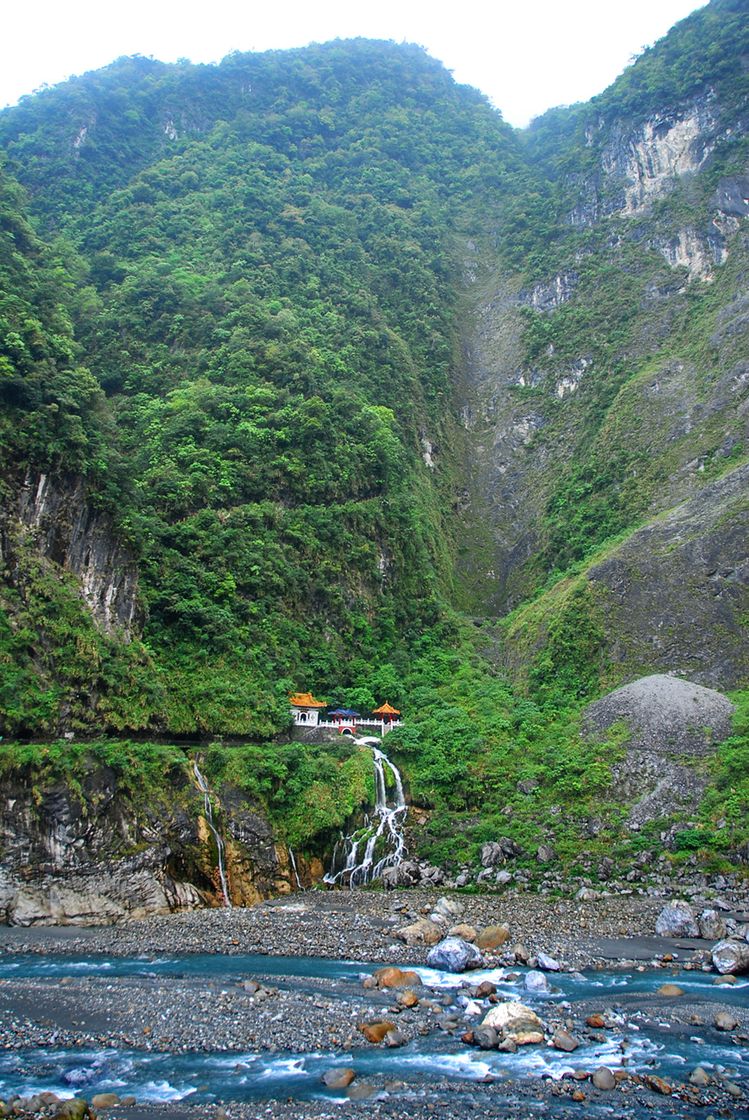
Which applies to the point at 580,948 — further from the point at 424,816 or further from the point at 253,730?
the point at 253,730

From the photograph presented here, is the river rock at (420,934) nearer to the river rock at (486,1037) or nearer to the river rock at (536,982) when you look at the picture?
the river rock at (536,982)

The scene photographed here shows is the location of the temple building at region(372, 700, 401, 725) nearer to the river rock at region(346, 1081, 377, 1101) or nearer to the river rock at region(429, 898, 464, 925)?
the river rock at region(429, 898, 464, 925)

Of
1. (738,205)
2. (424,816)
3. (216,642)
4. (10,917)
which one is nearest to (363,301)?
(738,205)

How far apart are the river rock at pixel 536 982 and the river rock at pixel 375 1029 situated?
16.3 ft

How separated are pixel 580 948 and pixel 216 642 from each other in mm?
23594

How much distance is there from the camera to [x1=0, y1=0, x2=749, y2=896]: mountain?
36.7 metres

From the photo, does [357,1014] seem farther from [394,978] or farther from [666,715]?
[666,715]

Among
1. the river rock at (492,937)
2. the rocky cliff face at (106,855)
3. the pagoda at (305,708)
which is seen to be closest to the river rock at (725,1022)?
the river rock at (492,937)

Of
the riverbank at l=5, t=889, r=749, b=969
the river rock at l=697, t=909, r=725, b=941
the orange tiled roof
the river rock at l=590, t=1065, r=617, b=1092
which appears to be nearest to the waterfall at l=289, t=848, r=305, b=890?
the riverbank at l=5, t=889, r=749, b=969

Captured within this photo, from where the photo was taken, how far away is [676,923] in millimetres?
26078

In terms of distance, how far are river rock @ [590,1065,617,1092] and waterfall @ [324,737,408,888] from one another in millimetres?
19832

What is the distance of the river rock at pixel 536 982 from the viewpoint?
20.4m

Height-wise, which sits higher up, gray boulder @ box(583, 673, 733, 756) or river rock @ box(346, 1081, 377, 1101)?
gray boulder @ box(583, 673, 733, 756)

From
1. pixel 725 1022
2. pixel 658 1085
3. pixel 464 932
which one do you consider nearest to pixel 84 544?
pixel 464 932
